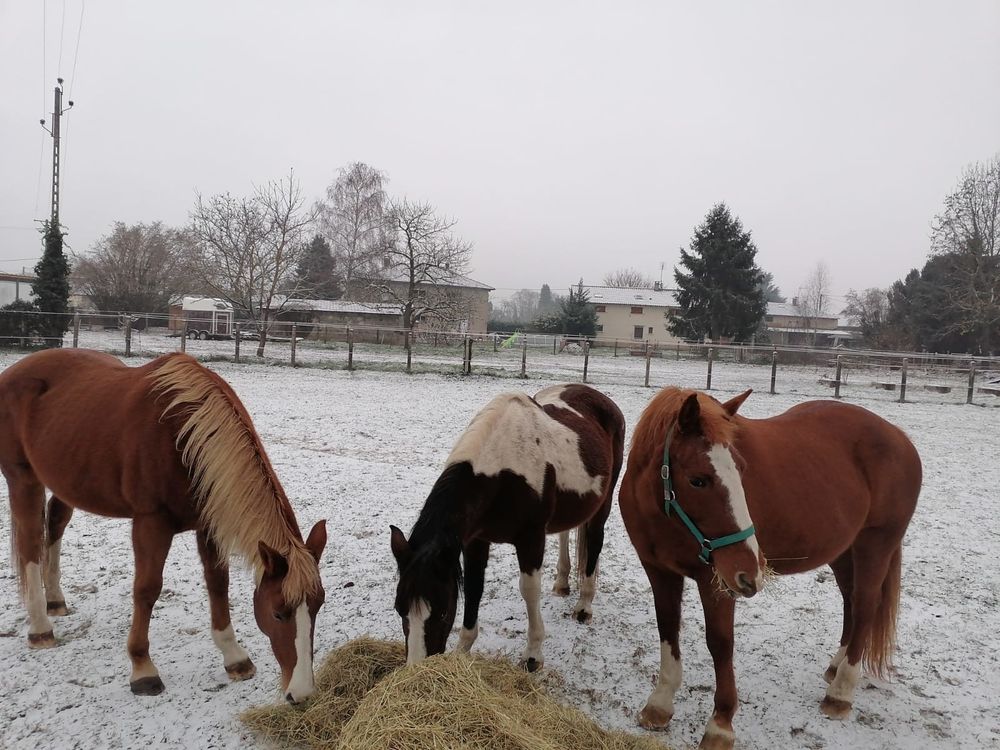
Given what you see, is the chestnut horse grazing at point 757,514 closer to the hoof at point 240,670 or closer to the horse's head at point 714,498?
the horse's head at point 714,498

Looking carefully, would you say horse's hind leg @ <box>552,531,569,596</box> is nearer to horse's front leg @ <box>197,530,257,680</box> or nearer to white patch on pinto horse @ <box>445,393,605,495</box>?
white patch on pinto horse @ <box>445,393,605,495</box>

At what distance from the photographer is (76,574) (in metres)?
3.74

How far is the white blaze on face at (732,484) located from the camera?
6.79ft

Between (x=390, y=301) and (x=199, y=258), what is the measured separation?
10.3 m

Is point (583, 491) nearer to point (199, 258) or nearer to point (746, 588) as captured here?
point (746, 588)

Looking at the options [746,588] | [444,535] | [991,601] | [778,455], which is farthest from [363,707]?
[991,601]

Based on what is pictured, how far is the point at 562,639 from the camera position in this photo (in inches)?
130

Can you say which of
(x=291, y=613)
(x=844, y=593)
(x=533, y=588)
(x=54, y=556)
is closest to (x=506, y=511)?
(x=533, y=588)

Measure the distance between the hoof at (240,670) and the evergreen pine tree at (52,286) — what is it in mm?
17008

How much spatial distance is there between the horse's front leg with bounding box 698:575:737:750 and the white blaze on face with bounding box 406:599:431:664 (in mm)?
1158

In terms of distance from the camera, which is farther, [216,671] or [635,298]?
[635,298]

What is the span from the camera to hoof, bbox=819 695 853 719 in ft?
8.70

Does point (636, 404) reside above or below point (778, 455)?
below

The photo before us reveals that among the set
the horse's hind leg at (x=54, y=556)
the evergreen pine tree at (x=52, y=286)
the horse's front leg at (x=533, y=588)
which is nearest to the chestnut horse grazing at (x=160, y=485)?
the horse's hind leg at (x=54, y=556)
